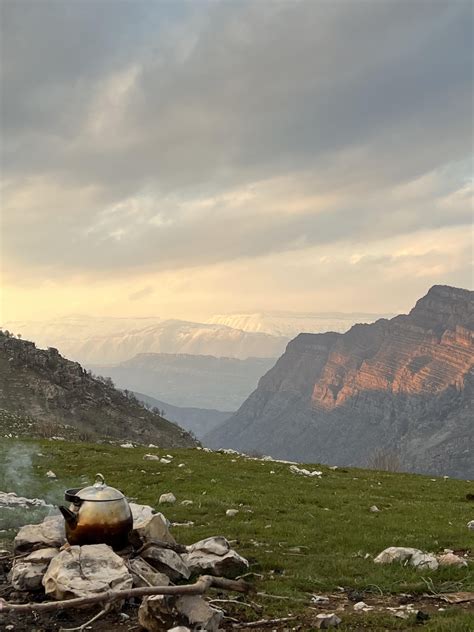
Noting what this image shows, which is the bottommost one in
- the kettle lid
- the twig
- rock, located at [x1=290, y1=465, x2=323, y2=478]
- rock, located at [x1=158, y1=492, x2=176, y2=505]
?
rock, located at [x1=290, y1=465, x2=323, y2=478]

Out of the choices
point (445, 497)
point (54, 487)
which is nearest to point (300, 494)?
point (445, 497)

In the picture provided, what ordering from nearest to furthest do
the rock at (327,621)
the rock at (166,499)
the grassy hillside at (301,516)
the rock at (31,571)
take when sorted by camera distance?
the rock at (327,621) → the rock at (31,571) → the grassy hillside at (301,516) → the rock at (166,499)

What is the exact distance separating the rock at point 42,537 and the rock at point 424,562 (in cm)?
761

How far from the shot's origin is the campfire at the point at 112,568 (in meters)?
Result: 8.67

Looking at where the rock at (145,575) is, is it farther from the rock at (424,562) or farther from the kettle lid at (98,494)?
the rock at (424,562)

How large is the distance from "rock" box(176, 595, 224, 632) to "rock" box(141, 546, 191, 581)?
1.89 m

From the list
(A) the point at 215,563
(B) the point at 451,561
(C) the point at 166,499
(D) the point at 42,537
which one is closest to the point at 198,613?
(A) the point at 215,563

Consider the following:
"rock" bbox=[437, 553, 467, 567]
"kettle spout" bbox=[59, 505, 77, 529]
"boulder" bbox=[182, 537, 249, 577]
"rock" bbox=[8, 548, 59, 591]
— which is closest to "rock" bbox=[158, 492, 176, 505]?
"boulder" bbox=[182, 537, 249, 577]

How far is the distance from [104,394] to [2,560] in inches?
3060

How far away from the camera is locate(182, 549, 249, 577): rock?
11.3m

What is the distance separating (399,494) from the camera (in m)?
26.0

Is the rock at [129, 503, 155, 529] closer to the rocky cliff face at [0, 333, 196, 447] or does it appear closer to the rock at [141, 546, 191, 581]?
the rock at [141, 546, 191, 581]

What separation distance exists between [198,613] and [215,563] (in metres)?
2.77

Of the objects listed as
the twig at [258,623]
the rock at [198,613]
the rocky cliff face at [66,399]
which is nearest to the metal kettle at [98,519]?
the rock at [198,613]
